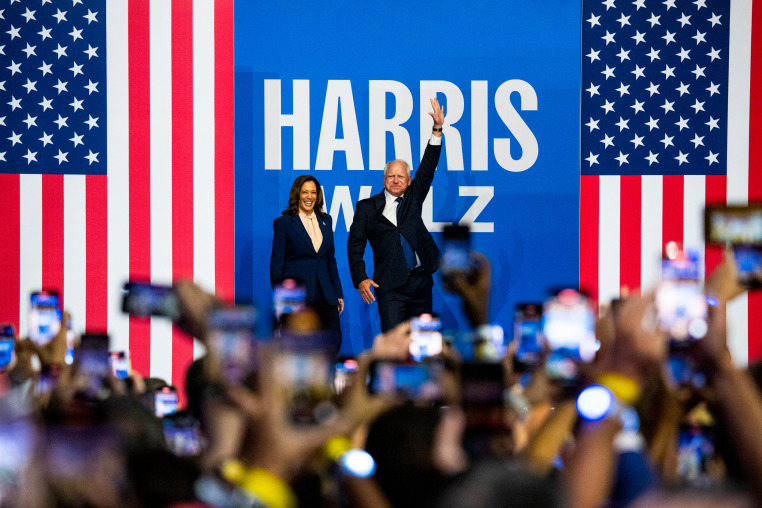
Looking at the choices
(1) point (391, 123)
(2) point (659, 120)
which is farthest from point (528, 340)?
(2) point (659, 120)

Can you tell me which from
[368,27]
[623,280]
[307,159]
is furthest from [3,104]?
[623,280]

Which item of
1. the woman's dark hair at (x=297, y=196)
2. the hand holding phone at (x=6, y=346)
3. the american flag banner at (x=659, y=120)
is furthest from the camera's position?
the american flag banner at (x=659, y=120)

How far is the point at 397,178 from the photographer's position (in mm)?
4746

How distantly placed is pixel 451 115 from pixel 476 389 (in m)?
4.18

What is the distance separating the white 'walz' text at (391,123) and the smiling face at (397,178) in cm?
41

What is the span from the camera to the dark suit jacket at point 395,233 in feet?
15.6

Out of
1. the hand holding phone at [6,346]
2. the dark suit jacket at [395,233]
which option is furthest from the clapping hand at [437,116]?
the hand holding phone at [6,346]

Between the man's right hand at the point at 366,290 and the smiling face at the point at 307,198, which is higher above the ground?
the smiling face at the point at 307,198

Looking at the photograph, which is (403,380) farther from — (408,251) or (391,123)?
(391,123)

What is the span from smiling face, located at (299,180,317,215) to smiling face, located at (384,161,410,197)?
44 cm

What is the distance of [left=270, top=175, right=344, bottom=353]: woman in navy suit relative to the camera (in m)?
4.66

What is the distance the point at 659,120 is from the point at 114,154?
3.48 meters

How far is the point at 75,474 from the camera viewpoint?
104 centimetres

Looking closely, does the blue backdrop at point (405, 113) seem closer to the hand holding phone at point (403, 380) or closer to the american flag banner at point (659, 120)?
the american flag banner at point (659, 120)
